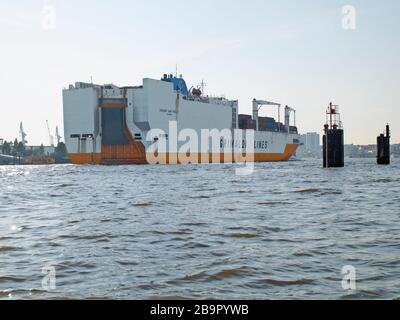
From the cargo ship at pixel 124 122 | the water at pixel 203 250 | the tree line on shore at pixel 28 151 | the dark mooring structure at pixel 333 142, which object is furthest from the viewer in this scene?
the tree line on shore at pixel 28 151

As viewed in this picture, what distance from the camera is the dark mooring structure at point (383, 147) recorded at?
194 ft

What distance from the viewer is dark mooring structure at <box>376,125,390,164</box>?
59.0m

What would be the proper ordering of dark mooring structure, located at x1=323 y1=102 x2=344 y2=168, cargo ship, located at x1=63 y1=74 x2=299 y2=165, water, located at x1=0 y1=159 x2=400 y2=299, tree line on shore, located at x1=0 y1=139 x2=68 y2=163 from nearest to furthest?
1. water, located at x1=0 y1=159 x2=400 y2=299
2. dark mooring structure, located at x1=323 y1=102 x2=344 y2=168
3. cargo ship, located at x1=63 y1=74 x2=299 y2=165
4. tree line on shore, located at x1=0 y1=139 x2=68 y2=163

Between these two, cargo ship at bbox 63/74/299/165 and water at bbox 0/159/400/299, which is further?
cargo ship at bbox 63/74/299/165

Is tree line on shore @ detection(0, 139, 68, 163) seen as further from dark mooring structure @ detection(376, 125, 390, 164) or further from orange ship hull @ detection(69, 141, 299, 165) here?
dark mooring structure @ detection(376, 125, 390, 164)

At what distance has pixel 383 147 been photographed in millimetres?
61844

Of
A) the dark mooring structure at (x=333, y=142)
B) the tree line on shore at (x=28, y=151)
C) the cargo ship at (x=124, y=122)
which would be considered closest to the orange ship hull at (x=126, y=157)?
the cargo ship at (x=124, y=122)

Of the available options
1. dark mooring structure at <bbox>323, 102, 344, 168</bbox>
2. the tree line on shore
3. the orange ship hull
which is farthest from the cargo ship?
the tree line on shore

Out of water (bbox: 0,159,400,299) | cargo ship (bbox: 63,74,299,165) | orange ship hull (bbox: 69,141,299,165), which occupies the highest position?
cargo ship (bbox: 63,74,299,165)

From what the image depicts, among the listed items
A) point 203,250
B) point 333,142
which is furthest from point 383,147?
point 203,250

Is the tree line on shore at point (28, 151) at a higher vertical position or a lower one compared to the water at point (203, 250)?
higher

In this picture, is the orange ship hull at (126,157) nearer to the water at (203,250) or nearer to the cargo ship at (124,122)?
the cargo ship at (124,122)

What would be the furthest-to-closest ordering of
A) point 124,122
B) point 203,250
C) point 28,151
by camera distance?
point 28,151
point 124,122
point 203,250

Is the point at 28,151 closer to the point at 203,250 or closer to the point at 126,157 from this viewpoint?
the point at 126,157
